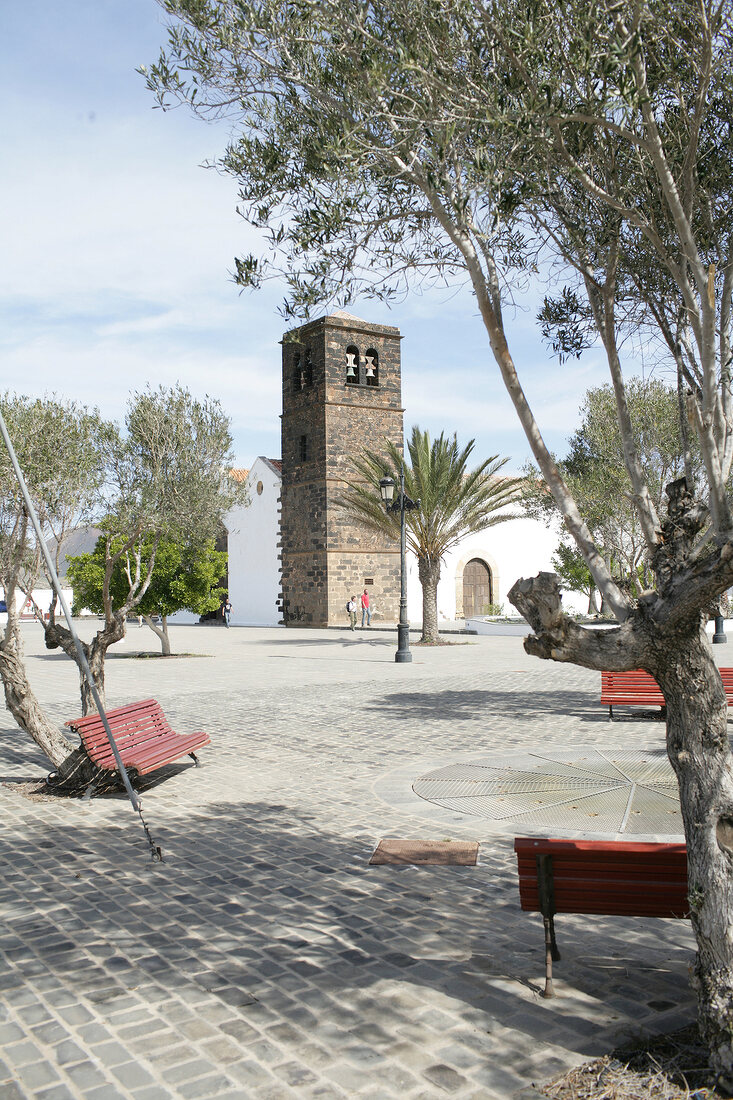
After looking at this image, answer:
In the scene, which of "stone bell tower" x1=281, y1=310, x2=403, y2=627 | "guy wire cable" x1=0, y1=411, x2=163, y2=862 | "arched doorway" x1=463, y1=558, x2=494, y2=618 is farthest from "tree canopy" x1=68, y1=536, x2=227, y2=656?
"arched doorway" x1=463, y1=558, x2=494, y2=618

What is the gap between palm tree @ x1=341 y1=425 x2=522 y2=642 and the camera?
24.0 m

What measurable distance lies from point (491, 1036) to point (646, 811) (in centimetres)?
350

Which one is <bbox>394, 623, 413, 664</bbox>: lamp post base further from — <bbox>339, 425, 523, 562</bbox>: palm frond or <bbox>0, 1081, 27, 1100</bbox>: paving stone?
→ <bbox>0, 1081, 27, 1100</bbox>: paving stone

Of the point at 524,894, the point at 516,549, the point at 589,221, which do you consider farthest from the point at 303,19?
the point at 516,549

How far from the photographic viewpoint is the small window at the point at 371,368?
3659 cm

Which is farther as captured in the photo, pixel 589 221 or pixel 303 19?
pixel 589 221

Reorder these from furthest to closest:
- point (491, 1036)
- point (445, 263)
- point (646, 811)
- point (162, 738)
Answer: point (162, 738) → point (646, 811) → point (445, 263) → point (491, 1036)

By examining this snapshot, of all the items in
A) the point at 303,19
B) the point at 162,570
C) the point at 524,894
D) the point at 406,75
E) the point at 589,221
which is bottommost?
the point at 524,894

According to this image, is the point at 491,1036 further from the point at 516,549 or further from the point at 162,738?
the point at 516,549

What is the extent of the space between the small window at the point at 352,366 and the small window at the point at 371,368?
377 mm

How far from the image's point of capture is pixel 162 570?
22.8m

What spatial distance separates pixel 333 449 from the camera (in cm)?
3522

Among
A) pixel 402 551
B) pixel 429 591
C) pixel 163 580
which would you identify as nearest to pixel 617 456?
pixel 402 551

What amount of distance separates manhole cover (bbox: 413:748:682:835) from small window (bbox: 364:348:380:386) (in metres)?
29.2
